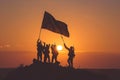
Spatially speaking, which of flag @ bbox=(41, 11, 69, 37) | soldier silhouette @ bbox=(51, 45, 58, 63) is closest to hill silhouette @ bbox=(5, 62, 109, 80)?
soldier silhouette @ bbox=(51, 45, 58, 63)

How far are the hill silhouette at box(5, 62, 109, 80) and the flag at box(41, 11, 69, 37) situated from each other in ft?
13.5

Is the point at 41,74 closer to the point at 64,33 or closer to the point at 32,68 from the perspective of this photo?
the point at 32,68

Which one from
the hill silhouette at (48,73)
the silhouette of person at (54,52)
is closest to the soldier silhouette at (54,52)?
the silhouette of person at (54,52)

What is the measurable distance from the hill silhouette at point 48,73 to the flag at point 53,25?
412 cm

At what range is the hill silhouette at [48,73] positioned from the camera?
47.4 m

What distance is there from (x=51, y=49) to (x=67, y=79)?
4.31 m

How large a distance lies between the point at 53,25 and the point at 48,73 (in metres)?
5.91

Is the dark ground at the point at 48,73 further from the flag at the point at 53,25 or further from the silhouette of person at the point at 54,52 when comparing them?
the flag at the point at 53,25

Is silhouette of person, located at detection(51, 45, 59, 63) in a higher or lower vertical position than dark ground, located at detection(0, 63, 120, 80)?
higher

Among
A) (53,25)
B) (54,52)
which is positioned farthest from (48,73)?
(53,25)

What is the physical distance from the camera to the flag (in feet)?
160

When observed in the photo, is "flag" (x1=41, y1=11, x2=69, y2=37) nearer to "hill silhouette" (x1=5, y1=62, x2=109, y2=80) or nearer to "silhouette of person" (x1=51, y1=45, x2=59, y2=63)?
"silhouette of person" (x1=51, y1=45, x2=59, y2=63)

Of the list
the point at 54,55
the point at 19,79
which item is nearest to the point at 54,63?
the point at 54,55

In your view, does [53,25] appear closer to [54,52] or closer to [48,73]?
[54,52]
